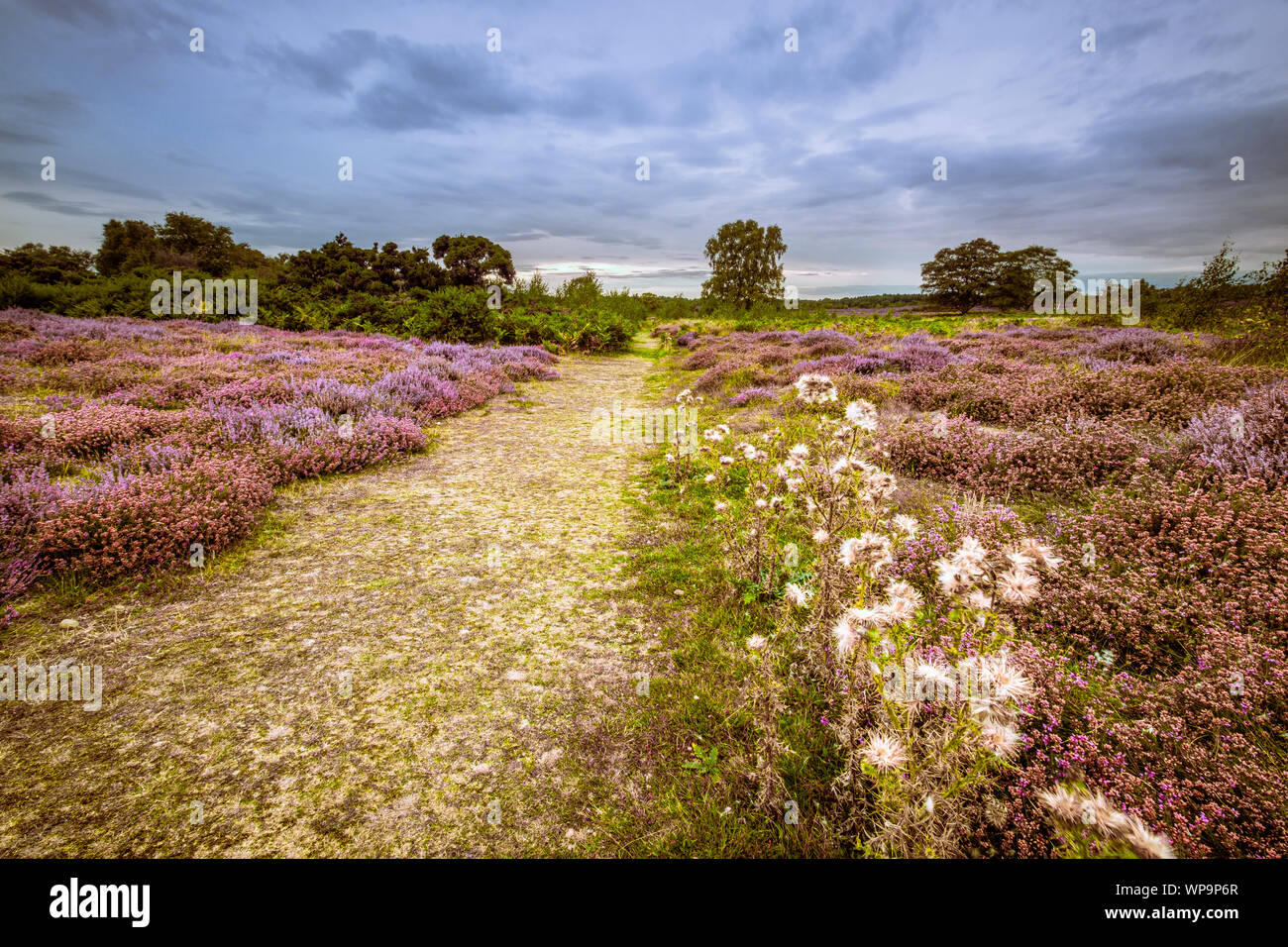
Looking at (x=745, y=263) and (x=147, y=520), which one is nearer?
(x=147, y=520)

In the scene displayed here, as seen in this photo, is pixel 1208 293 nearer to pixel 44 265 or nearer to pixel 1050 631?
pixel 1050 631

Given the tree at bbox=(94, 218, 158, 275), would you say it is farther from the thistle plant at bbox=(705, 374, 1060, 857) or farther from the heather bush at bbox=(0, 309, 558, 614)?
the thistle plant at bbox=(705, 374, 1060, 857)

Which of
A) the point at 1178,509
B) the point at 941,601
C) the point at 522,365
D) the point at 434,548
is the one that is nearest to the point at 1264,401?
the point at 1178,509

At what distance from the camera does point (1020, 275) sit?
58.9 metres

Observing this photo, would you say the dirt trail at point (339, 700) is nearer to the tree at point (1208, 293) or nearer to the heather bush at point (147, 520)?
the heather bush at point (147, 520)

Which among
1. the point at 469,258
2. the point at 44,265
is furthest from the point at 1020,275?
the point at 44,265

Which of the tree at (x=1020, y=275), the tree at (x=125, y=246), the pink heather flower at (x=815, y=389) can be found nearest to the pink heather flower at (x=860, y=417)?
the pink heather flower at (x=815, y=389)

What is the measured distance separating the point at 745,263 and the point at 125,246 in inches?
2236

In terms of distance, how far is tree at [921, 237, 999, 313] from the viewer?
58.9m

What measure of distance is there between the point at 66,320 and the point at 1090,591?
86.7 ft

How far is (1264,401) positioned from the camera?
16.7ft

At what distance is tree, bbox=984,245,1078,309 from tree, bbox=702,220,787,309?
87.4 feet

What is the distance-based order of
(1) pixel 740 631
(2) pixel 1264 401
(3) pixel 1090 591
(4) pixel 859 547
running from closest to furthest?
(4) pixel 859 547
(3) pixel 1090 591
(1) pixel 740 631
(2) pixel 1264 401
